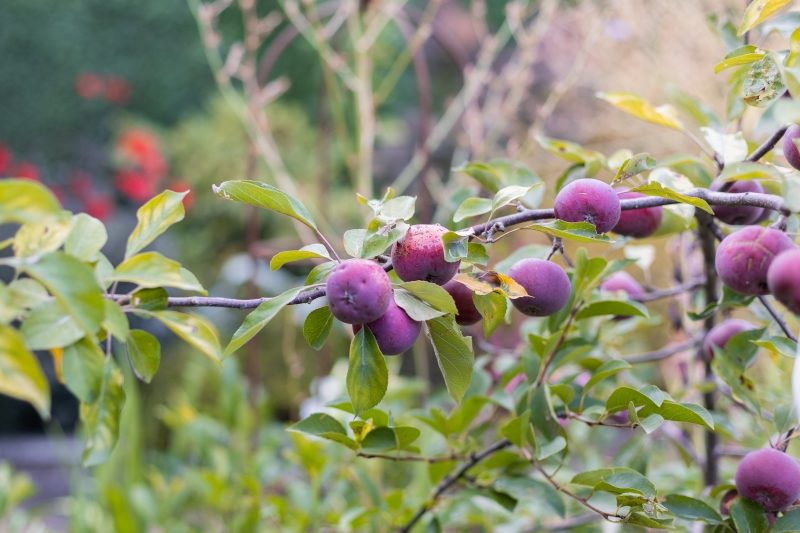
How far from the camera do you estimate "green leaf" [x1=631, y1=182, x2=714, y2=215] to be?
12.8 inches

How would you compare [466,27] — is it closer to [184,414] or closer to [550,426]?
[184,414]

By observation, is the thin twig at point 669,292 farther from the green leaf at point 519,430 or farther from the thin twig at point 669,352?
the green leaf at point 519,430

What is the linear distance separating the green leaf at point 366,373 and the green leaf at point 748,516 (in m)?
0.23

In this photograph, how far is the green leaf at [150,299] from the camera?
336 millimetres

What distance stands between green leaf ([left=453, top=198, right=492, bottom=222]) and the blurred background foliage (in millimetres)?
171

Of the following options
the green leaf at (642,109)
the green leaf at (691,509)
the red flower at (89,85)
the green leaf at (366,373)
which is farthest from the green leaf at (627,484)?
the red flower at (89,85)

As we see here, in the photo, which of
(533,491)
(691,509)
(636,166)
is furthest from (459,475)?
(636,166)

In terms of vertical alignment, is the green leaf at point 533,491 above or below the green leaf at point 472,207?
below

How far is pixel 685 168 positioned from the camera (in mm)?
481

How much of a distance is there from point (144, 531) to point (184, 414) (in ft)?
0.65

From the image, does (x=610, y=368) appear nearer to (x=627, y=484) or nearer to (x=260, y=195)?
(x=627, y=484)

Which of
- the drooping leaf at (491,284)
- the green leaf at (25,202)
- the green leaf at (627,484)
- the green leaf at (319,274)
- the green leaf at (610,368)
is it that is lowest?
the green leaf at (627,484)

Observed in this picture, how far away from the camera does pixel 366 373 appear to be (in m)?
0.33

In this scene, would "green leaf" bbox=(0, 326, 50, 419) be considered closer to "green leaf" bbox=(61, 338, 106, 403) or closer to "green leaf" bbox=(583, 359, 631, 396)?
"green leaf" bbox=(61, 338, 106, 403)
